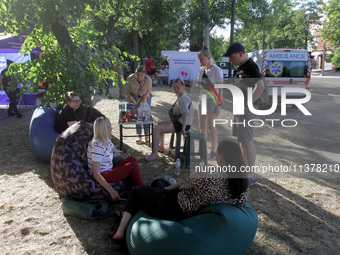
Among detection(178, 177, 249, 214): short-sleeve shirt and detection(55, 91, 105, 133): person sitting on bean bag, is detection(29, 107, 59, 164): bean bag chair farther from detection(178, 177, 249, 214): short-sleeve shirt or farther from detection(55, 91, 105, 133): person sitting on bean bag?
detection(178, 177, 249, 214): short-sleeve shirt

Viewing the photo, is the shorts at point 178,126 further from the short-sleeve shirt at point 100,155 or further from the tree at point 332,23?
the tree at point 332,23

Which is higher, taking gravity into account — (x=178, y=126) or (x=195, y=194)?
(x=178, y=126)

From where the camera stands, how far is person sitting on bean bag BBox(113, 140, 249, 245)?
2.62 meters

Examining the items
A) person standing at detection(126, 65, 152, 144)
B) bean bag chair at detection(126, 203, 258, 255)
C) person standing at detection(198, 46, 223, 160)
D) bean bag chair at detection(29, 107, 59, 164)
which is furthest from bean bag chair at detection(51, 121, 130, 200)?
person standing at detection(126, 65, 152, 144)

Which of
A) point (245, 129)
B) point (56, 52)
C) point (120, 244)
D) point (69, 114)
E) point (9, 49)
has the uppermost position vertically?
point (9, 49)

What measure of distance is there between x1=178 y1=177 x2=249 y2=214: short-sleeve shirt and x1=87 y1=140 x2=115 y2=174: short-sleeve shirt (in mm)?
1256

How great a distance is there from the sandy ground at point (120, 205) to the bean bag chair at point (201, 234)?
439 mm

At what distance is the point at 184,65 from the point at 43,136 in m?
14.3

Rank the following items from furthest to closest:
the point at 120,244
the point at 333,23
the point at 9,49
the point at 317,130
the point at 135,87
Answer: the point at 333,23 → the point at 9,49 → the point at 317,130 → the point at 135,87 → the point at 120,244

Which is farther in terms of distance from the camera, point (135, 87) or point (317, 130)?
point (317, 130)

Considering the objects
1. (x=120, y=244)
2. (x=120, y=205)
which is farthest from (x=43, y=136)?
(x=120, y=244)

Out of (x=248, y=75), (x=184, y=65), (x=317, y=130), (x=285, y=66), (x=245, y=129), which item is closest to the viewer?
(x=248, y=75)

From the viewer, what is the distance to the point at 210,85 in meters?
4.91

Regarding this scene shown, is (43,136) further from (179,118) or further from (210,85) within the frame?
(210,85)
